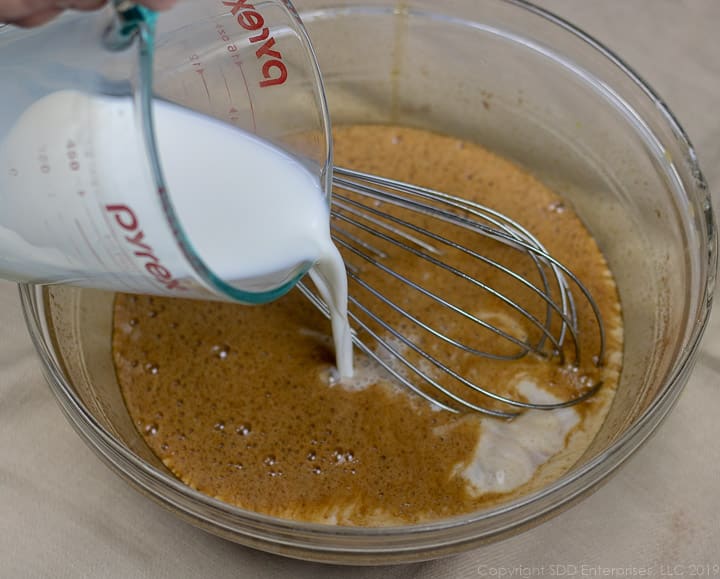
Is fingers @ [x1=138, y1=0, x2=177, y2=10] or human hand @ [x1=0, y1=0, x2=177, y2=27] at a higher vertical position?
fingers @ [x1=138, y1=0, x2=177, y2=10]

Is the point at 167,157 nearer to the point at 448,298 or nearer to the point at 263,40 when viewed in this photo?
the point at 263,40

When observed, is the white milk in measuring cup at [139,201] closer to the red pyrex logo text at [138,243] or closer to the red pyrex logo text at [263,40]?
the red pyrex logo text at [138,243]

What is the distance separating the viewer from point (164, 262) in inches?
22.5

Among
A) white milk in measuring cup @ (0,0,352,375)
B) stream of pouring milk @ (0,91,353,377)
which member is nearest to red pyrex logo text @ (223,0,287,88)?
white milk in measuring cup @ (0,0,352,375)

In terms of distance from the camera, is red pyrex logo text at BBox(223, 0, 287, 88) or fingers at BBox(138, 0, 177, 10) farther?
red pyrex logo text at BBox(223, 0, 287, 88)

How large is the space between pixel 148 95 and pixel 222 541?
20.2 inches

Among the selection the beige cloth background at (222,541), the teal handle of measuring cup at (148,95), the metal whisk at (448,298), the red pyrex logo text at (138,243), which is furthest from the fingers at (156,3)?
the beige cloth background at (222,541)

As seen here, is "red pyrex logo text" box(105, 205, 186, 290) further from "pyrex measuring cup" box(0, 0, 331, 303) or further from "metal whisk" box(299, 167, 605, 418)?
"metal whisk" box(299, 167, 605, 418)

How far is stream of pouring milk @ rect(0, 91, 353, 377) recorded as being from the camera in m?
0.56

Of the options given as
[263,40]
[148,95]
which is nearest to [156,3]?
[148,95]

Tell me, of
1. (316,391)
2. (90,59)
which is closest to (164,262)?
(90,59)

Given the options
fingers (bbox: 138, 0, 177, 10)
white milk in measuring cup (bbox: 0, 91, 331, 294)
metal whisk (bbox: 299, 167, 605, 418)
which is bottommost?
metal whisk (bbox: 299, 167, 605, 418)

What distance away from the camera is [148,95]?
19.6 inches

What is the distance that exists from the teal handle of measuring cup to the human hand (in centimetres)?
2
